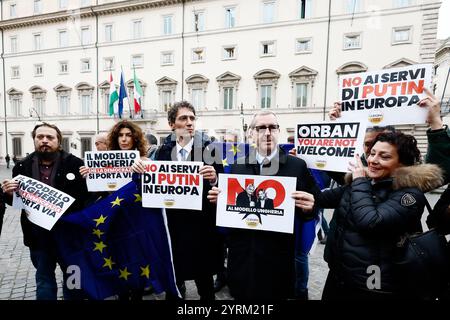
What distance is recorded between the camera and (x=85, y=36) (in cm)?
2781

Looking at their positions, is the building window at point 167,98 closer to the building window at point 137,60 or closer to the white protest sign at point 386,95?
the building window at point 137,60

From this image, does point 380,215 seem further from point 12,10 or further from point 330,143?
point 12,10

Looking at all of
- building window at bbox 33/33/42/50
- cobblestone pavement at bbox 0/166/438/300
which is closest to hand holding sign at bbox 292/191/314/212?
cobblestone pavement at bbox 0/166/438/300

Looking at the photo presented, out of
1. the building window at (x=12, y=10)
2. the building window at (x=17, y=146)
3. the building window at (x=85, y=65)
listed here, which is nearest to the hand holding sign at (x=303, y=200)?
the building window at (x=85, y=65)

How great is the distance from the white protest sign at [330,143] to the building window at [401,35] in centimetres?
2202

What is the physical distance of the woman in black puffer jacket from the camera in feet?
5.61

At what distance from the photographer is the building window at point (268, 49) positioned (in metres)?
22.5

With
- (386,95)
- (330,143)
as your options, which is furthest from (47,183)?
(386,95)

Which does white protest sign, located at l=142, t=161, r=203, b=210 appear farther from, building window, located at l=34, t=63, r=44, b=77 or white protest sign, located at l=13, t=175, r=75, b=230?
building window, located at l=34, t=63, r=44, b=77

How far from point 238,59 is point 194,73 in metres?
4.13

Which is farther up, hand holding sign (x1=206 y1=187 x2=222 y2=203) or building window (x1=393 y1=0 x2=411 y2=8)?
building window (x1=393 y1=0 x2=411 y2=8)

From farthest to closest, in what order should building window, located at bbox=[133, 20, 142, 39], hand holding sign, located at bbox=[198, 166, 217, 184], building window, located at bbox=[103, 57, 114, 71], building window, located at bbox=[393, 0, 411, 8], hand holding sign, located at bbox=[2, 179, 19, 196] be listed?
building window, located at bbox=[103, 57, 114, 71] < building window, located at bbox=[133, 20, 142, 39] < building window, located at bbox=[393, 0, 411, 8] < hand holding sign, located at bbox=[2, 179, 19, 196] < hand holding sign, located at bbox=[198, 166, 217, 184]

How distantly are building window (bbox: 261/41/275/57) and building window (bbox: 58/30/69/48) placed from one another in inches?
788
